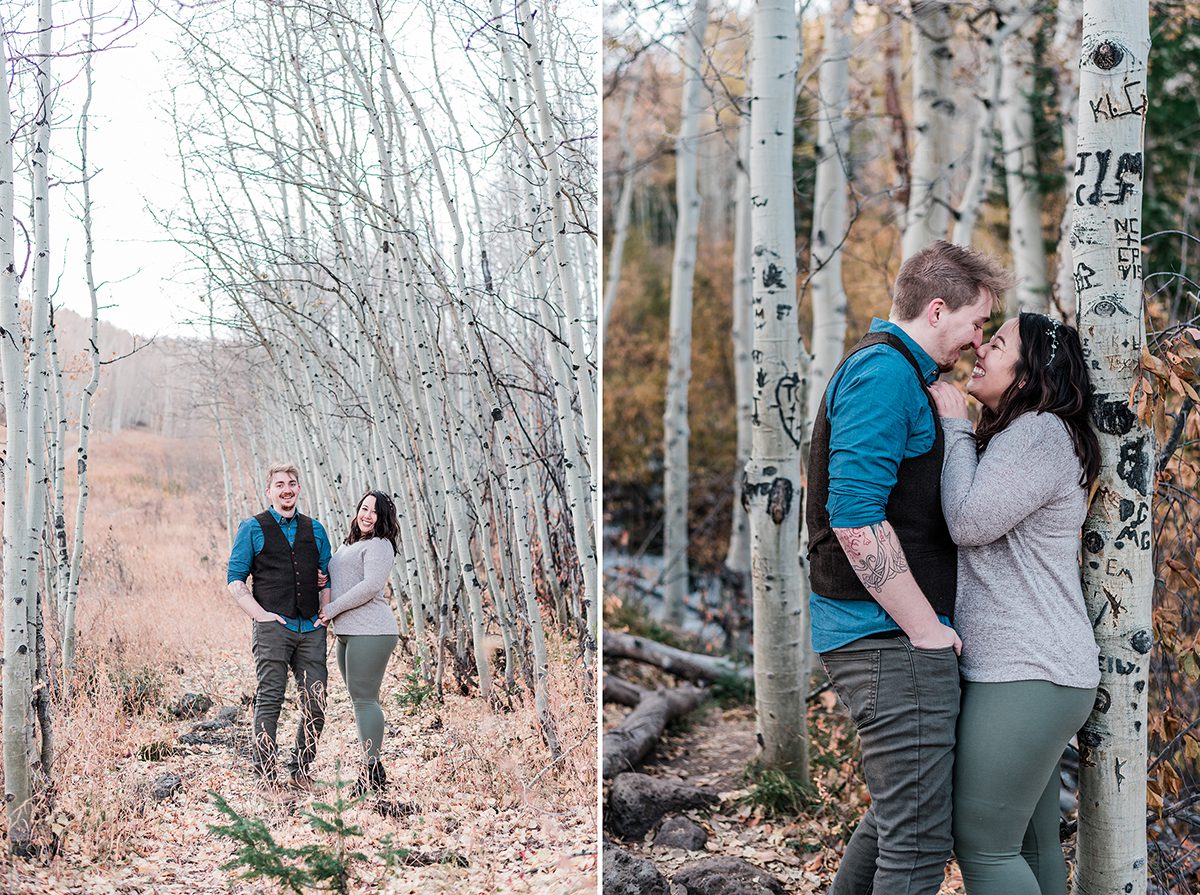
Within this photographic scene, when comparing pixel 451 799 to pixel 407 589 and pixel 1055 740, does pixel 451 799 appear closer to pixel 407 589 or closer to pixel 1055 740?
pixel 407 589

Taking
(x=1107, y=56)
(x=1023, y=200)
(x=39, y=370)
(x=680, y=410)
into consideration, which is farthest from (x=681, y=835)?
(x=1023, y=200)

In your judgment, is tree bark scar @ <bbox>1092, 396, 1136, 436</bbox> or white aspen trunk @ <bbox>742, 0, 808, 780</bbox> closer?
tree bark scar @ <bbox>1092, 396, 1136, 436</bbox>

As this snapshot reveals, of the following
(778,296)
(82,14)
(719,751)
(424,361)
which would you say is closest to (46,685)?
(424,361)

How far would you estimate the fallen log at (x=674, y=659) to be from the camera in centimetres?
605

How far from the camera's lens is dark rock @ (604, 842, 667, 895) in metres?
3.11

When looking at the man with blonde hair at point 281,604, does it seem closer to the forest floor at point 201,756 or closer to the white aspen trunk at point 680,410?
the forest floor at point 201,756

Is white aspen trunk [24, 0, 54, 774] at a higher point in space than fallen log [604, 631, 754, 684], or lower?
higher

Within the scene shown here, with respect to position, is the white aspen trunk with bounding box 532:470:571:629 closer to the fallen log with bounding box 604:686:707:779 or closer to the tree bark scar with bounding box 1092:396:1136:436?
the tree bark scar with bounding box 1092:396:1136:436

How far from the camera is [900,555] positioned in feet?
6.79

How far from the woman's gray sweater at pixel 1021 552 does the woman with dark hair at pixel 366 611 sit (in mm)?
1412

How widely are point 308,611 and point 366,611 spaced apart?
0.48 feet

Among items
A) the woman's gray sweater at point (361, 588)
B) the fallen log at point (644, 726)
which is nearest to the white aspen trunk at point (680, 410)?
the fallen log at point (644, 726)

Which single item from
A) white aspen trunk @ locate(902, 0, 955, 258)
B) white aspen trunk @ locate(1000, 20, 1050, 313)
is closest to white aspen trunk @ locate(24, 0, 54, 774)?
white aspen trunk @ locate(902, 0, 955, 258)

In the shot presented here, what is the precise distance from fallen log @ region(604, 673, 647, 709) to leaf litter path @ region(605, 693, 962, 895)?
22.3 inches
